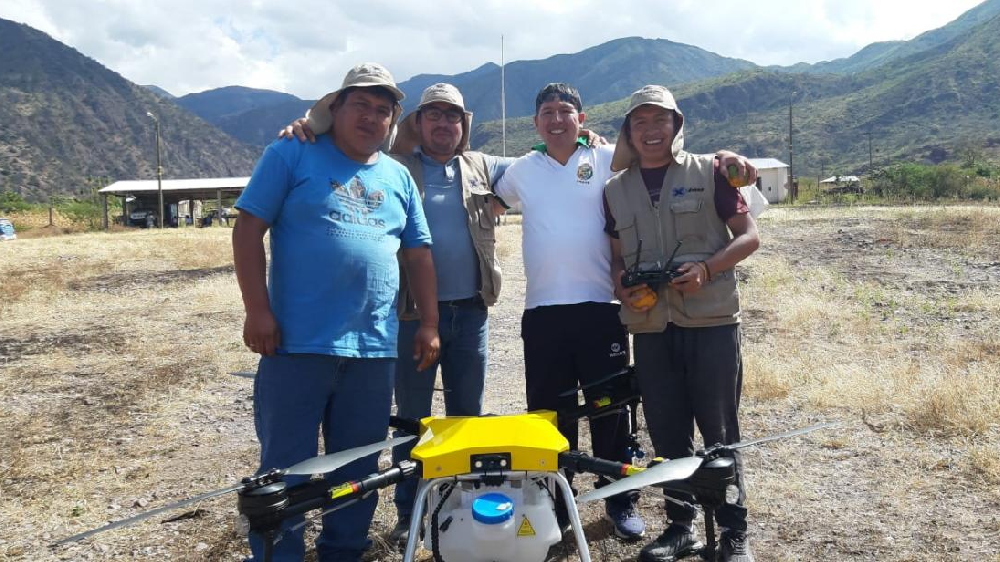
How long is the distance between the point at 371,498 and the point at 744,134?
117m

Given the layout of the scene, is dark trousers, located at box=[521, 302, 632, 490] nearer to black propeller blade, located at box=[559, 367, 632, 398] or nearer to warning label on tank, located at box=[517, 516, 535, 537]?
black propeller blade, located at box=[559, 367, 632, 398]

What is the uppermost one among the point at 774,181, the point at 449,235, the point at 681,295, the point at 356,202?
the point at 774,181

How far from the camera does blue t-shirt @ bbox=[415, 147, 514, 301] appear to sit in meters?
3.63

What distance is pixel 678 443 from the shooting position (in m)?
3.50

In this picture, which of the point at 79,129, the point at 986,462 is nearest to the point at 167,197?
the point at 986,462

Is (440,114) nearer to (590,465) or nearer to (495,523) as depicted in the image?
(590,465)

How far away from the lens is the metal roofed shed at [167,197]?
39.3 metres

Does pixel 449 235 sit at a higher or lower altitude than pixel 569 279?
higher

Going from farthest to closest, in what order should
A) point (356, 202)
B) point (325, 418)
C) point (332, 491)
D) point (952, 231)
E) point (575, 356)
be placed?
1. point (952, 231)
2. point (575, 356)
3. point (325, 418)
4. point (356, 202)
5. point (332, 491)

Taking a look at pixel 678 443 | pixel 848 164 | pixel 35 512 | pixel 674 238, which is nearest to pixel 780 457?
pixel 678 443

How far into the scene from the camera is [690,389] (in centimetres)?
343

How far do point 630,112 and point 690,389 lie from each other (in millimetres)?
1384

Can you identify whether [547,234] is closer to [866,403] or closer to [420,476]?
[420,476]

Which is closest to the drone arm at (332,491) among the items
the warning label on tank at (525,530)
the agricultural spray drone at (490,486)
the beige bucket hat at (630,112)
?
the agricultural spray drone at (490,486)
